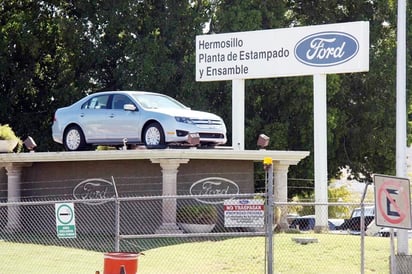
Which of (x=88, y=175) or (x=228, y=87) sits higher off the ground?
(x=228, y=87)

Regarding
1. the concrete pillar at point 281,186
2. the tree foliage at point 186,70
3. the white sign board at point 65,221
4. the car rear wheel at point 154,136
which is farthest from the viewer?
the tree foliage at point 186,70

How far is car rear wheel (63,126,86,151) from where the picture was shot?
2545cm

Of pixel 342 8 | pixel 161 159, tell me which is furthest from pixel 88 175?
pixel 342 8

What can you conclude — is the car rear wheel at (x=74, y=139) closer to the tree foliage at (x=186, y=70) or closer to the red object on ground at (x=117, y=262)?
the tree foliage at (x=186, y=70)

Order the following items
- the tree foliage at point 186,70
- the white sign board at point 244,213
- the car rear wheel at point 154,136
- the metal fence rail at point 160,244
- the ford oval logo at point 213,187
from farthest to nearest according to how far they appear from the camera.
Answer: the tree foliage at point 186,70, the ford oval logo at point 213,187, the car rear wheel at point 154,136, the metal fence rail at point 160,244, the white sign board at point 244,213

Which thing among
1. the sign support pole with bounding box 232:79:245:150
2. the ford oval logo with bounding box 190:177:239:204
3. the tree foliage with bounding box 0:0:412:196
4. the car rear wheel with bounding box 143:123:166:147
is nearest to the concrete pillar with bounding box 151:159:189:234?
the car rear wheel with bounding box 143:123:166:147

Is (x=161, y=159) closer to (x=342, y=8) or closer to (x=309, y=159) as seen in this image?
(x=309, y=159)

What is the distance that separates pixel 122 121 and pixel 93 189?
248cm

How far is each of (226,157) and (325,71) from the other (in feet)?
13.2

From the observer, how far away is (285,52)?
27.1 m

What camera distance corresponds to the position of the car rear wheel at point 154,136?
78.3ft

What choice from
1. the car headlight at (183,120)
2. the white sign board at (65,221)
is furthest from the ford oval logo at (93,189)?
the white sign board at (65,221)

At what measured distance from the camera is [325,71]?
26391 millimetres

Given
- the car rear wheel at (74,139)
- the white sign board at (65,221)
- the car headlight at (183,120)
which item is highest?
the car headlight at (183,120)
